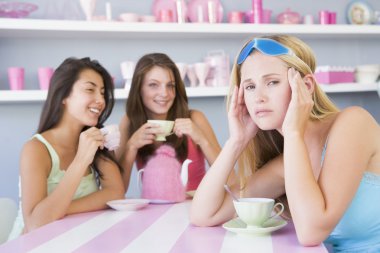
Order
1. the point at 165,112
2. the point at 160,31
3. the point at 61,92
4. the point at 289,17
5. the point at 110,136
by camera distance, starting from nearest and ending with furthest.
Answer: the point at 110,136
the point at 61,92
the point at 165,112
the point at 160,31
the point at 289,17

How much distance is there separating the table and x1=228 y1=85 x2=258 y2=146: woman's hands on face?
23 centimetres

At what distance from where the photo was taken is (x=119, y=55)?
3229mm

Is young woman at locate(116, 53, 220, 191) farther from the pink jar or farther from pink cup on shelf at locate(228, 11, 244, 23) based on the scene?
the pink jar

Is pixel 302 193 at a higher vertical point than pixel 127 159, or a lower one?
higher

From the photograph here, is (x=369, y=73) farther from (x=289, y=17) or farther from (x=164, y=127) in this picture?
(x=164, y=127)

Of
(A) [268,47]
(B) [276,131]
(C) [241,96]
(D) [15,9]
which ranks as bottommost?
(B) [276,131]

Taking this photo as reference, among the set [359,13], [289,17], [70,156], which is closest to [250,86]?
[70,156]

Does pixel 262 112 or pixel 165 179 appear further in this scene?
pixel 165 179

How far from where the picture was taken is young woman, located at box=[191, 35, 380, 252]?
1060mm

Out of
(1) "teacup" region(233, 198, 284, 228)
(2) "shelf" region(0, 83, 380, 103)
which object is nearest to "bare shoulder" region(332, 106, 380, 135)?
(1) "teacup" region(233, 198, 284, 228)

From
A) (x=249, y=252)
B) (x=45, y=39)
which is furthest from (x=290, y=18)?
(x=249, y=252)

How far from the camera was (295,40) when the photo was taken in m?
1.23

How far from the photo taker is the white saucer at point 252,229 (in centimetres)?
110

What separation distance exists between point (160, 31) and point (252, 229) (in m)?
2.05
